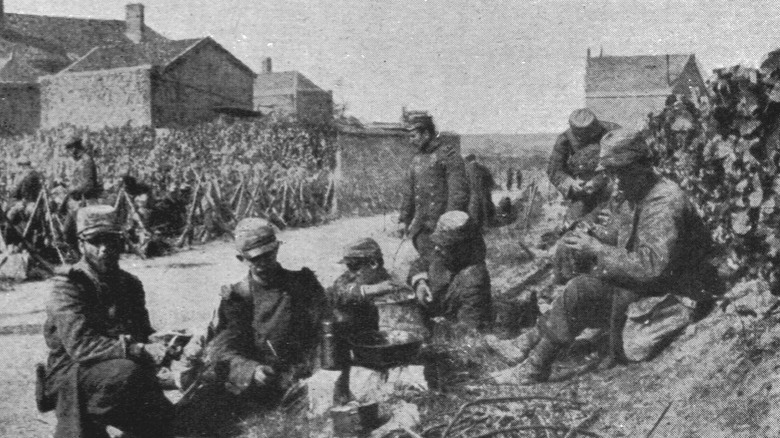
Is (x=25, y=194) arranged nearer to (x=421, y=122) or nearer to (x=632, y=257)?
(x=421, y=122)

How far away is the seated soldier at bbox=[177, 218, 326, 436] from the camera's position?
4770 mm

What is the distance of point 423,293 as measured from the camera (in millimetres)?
5980

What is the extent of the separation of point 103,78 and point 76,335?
26.4 metres

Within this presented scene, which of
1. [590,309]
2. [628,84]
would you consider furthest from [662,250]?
[628,84]

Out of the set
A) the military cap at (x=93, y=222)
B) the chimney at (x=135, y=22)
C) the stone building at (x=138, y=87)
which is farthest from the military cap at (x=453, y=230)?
the chimney at (x=135, y=22)

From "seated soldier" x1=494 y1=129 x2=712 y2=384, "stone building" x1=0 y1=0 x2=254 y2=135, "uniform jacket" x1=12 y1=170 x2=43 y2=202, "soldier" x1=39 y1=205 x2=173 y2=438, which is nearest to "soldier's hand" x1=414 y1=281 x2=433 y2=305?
"seated soldier" x1=494 y1=129 x2=712 y2=384

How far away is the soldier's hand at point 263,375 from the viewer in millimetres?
4660

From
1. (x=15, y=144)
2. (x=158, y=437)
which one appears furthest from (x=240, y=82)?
(x=158, y=437)

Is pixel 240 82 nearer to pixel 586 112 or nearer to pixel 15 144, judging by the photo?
pixel 15 144

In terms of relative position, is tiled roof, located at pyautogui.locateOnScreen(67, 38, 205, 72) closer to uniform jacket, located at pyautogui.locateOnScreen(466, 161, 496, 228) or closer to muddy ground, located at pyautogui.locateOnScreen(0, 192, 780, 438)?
uniform jacket, located at pyautogui.locateOnScreen(466, 161, 496, 228)

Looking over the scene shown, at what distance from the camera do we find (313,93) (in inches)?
2143

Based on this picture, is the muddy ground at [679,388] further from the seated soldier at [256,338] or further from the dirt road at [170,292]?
the seated soldier at [256,338]

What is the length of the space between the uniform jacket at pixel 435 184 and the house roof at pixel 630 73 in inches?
1472

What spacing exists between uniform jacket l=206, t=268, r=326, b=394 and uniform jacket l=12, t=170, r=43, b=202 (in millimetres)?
7562
